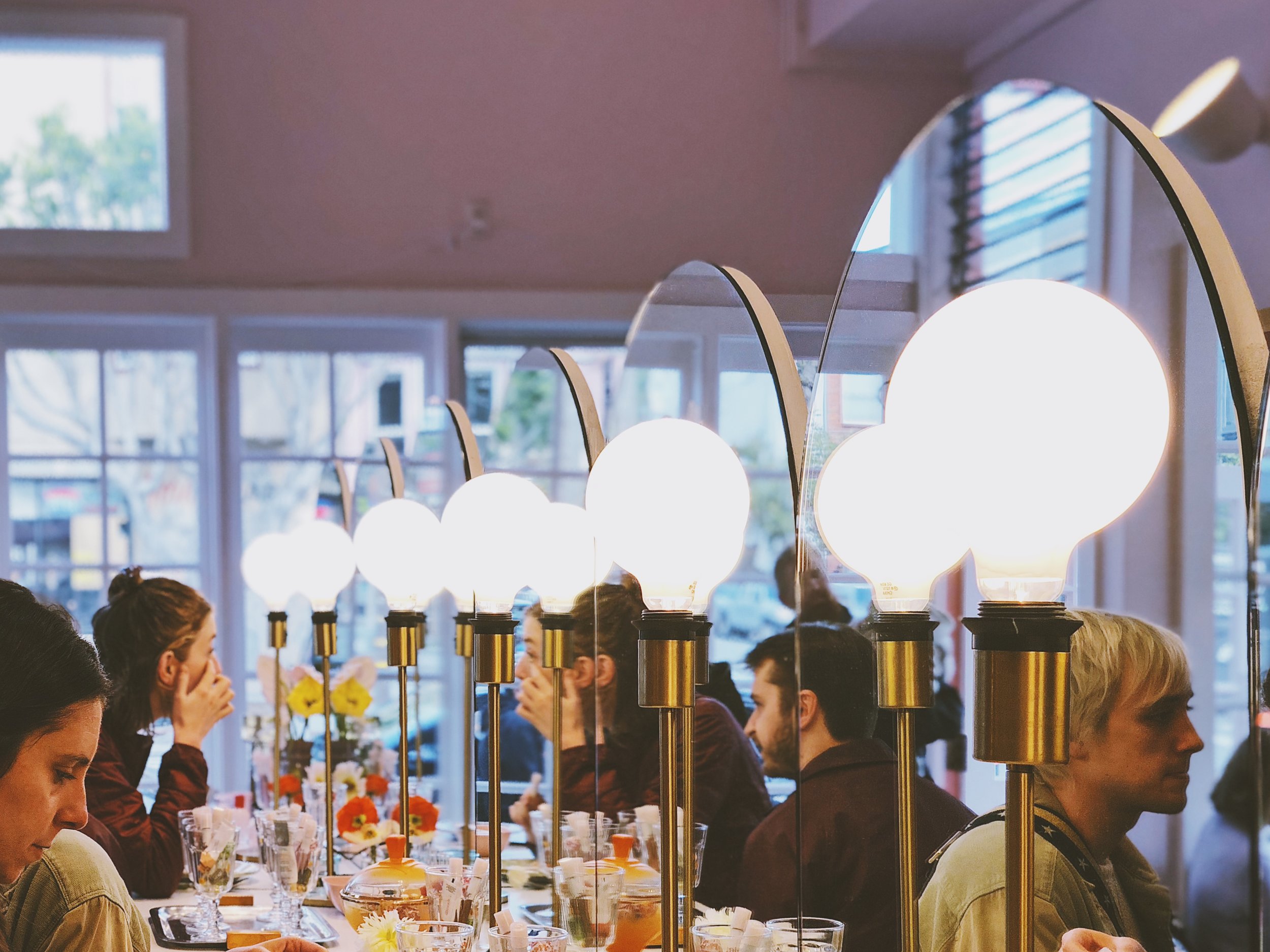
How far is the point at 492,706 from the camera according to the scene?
1.47 metres

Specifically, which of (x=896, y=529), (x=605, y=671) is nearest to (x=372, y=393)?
(x=605, y=671)

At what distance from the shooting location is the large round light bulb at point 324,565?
235 cm

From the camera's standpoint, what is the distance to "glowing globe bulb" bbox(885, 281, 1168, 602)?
0.55 m

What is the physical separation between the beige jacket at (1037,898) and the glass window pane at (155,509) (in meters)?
3.57

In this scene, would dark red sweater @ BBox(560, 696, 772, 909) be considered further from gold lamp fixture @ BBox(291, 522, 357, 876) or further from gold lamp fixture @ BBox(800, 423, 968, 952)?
gold lamp fixture @ BBox(291, 522, 357, 876)

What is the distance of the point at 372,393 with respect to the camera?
418 cm

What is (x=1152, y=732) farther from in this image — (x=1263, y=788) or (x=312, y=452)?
(x=312, y=452)

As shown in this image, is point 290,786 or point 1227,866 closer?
point 1227,866

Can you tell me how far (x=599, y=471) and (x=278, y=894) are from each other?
3.47 ft

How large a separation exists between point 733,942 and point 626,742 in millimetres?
560

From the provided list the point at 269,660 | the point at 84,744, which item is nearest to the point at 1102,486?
the point at 84,744

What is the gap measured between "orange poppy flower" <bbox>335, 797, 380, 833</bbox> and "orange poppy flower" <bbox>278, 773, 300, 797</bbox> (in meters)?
0.28

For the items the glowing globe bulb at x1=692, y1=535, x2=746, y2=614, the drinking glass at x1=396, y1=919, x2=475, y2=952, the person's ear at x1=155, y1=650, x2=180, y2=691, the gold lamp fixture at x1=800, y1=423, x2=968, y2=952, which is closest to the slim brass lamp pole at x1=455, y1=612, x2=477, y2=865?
the person's ear at x1=155, y1=650, x2=180, y2=691

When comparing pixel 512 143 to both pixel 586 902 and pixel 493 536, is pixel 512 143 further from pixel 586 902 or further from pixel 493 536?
pixel 586 902
